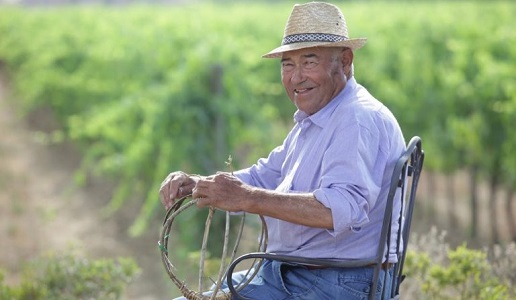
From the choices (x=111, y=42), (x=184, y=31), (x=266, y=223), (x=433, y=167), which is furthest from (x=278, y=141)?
(x=111, y=42)

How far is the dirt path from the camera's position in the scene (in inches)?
356

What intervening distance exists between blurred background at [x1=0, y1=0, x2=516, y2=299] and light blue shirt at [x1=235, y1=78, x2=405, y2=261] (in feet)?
3.84

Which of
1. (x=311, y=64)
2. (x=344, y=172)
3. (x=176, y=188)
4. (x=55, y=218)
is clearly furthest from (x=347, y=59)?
(x=55, y=218)

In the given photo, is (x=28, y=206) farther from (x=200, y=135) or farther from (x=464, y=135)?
(x=464, y=135)

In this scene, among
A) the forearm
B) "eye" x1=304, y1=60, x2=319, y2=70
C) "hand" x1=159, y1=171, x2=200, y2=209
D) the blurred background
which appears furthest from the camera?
the blurred background

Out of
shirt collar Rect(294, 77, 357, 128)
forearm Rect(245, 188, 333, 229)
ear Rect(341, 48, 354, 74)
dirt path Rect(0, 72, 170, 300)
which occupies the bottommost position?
forearm Rect(245, 188, 333, 229)

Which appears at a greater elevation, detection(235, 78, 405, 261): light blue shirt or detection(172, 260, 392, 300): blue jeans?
detection(235, 78, 405, 261): light blue shirt

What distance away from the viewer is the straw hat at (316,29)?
3.46m

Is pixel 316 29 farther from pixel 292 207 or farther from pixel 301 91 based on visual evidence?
pixel 292 207

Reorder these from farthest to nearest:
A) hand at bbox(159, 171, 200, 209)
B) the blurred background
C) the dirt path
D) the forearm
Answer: the dirt path < the blurred background < hand at bbox(159, 171, 200, 209) < the forearm

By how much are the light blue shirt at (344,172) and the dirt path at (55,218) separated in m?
2.62

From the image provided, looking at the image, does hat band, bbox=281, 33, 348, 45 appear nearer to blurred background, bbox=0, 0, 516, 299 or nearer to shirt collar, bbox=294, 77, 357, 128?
shirt collar, bbox=294, 77, 357, 128

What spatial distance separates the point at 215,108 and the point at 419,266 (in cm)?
334

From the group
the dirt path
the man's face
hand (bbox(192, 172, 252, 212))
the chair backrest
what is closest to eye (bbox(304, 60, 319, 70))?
the man's face
